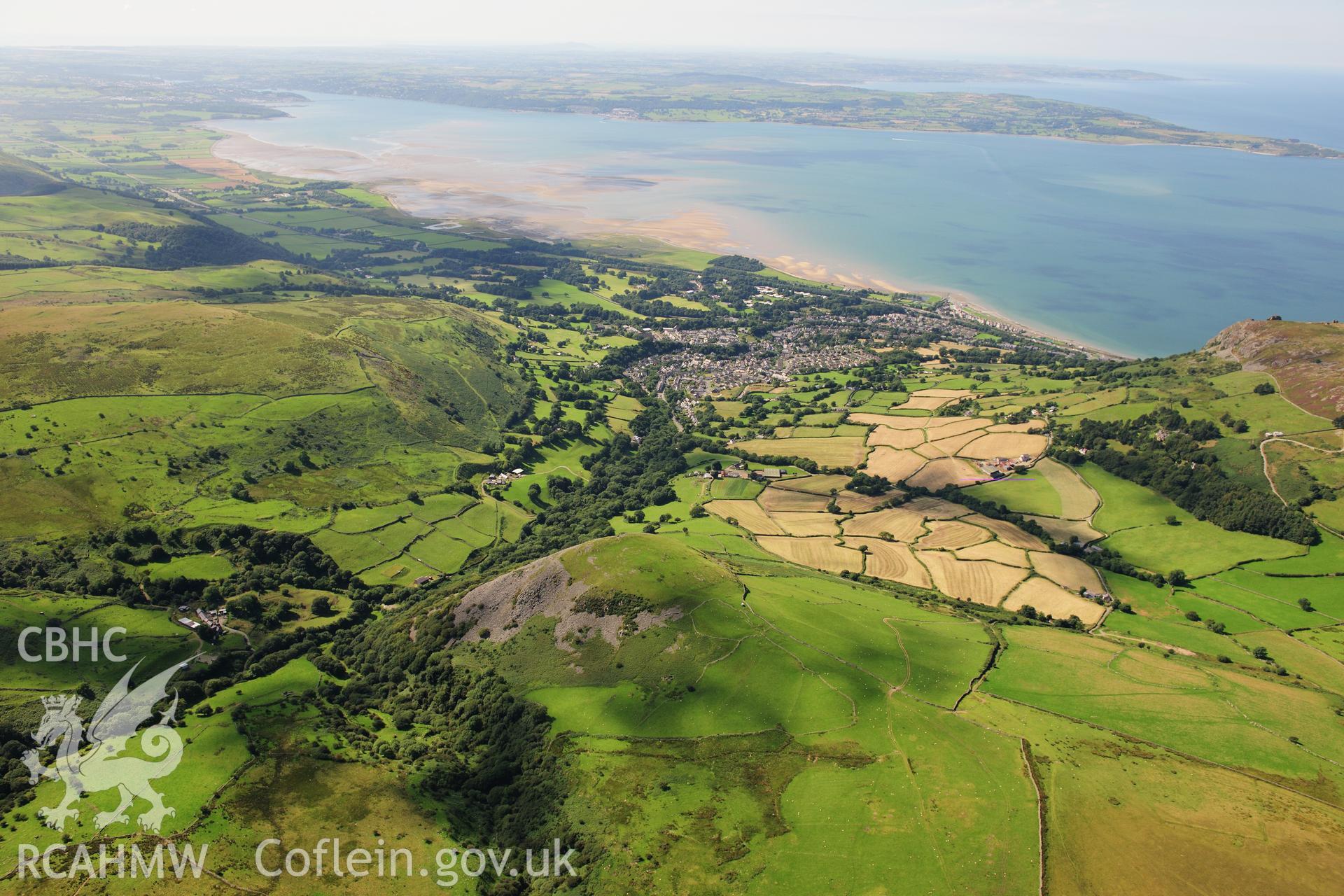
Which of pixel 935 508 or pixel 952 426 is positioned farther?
pixel 952 426

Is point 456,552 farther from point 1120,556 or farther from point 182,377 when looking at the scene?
point 1120,556

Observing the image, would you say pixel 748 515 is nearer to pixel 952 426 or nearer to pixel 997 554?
pixel 997 554

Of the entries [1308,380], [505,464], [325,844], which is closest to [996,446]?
[1308,380]

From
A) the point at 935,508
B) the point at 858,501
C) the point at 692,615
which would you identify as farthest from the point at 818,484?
the point at 692,615

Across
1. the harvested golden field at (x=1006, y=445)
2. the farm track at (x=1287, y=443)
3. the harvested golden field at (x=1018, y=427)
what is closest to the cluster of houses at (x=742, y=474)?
the harvested golden field at (x=1006, y=445)

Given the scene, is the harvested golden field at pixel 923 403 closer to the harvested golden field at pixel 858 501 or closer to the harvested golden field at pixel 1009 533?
the harvested golden field at pixel 858 501

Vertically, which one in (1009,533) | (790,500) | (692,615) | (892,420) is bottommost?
(790,500)

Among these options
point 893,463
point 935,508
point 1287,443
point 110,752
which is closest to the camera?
point 110,752
